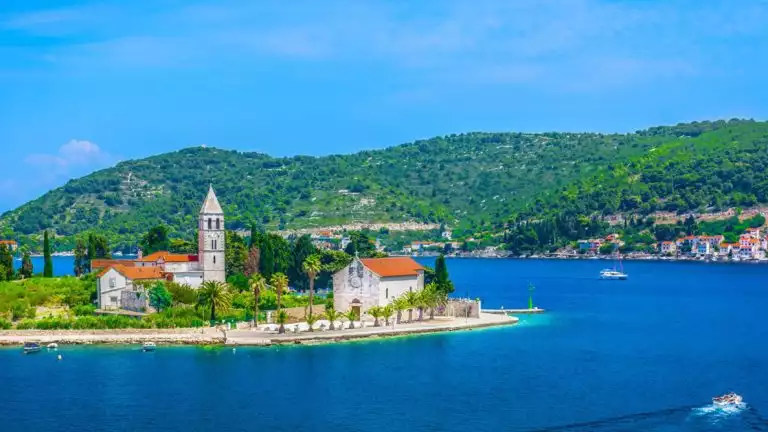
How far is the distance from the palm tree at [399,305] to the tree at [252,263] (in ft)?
72.8

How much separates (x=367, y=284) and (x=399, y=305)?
2.93 m

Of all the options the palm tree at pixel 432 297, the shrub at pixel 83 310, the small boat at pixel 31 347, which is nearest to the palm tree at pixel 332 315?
the palm tree at pixel 432 297

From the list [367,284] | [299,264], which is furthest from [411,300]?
[299,264]

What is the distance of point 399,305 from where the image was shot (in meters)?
71.5

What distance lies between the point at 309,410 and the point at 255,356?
13606mm

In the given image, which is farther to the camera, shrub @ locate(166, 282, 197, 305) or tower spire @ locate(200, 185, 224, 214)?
tower spire @ locate(200, 185, 224, 214)

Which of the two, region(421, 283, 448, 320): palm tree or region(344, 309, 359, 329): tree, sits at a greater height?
region(421, 283, 448, 320): palm tree

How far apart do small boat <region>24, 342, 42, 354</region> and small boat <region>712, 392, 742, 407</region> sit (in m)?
39.4

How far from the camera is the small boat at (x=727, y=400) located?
155 ft

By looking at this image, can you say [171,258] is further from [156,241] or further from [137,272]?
[156,241]

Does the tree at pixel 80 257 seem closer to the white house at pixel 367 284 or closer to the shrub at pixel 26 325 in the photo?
the shrub at pixel 26 325

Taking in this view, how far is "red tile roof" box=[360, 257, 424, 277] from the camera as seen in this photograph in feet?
240

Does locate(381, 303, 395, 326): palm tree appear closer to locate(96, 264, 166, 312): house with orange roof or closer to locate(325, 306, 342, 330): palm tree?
locate(325, 306, 342, 330): palm tree

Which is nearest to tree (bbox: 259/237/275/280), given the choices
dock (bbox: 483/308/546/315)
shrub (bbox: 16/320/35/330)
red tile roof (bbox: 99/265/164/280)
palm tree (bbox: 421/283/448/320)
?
red tile roof (bbox: 99/265/164/280)
